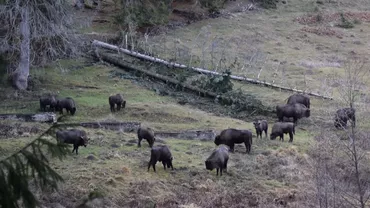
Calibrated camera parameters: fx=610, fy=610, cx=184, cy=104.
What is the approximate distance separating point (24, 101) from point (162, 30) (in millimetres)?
18510

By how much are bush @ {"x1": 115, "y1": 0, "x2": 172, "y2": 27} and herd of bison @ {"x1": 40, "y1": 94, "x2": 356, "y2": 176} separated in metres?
13.5

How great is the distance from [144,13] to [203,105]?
13.9 metres

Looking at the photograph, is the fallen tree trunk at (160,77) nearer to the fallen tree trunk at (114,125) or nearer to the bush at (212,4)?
the fallen tree trunk at (114,125)

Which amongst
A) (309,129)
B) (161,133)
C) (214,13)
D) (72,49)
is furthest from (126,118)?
(214,13)

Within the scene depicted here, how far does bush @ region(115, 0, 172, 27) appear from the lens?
137 feet

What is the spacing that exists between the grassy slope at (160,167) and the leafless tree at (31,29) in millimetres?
2173

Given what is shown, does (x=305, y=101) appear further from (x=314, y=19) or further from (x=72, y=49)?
(x=314, y=19)

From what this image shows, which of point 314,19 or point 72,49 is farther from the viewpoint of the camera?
point 314,19

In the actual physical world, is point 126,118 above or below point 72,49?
below

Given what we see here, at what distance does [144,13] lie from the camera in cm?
4381

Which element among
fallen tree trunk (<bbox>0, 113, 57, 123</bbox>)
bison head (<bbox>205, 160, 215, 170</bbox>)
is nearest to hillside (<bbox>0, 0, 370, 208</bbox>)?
bison head (<bbox>205, 160, 215, 170</bbox>)

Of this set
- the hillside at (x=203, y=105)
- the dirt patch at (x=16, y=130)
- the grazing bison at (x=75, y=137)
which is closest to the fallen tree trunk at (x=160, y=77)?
the hillside at (x=203, y=105)

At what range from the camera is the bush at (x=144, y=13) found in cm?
4178

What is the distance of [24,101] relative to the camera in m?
29.6
